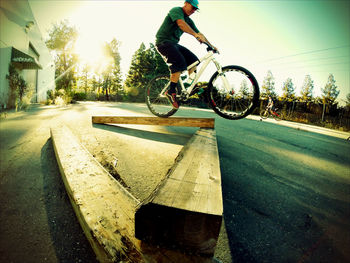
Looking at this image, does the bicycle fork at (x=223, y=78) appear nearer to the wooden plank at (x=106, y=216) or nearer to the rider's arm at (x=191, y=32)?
the rider's arm at (x=191, y=32)

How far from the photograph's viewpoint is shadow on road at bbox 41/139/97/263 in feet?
3.36

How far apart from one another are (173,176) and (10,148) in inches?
132

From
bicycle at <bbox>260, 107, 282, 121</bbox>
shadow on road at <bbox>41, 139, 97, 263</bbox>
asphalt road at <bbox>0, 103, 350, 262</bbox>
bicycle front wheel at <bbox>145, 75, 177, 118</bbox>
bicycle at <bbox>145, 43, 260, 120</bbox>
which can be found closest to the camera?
shadow on road at <bbox>41, 139, 97, 263</bbox>

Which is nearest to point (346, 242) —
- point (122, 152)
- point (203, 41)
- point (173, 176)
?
point (173, 176)

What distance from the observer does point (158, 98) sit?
4.22m

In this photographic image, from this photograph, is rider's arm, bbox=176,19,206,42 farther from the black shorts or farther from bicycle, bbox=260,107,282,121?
bicycle, bbox=260,107,282,121

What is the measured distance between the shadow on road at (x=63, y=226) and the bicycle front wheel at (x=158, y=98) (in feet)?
8.66

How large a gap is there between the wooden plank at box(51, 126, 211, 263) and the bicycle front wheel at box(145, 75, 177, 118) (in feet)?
8.79

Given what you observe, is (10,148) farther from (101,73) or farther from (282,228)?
(101,73)

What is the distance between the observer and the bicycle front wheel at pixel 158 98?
401 cm

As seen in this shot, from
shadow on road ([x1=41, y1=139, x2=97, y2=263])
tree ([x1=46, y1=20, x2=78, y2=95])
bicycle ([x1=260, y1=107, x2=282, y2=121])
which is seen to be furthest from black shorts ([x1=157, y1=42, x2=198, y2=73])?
tree ([x1=46, y1=20, x2=78, y2=95])

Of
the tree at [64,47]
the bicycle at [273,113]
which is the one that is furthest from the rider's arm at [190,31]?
the tree at [64,47]

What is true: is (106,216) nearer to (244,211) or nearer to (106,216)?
(106,216)

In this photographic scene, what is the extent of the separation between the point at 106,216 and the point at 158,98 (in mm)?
3561
